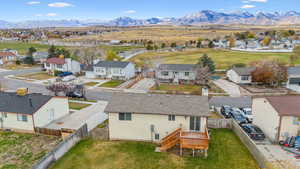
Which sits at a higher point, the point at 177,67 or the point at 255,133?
the point at 177,67

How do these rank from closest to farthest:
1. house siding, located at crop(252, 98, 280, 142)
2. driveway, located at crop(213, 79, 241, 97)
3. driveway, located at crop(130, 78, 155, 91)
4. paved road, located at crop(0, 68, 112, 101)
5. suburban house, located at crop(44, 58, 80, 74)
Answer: house siding, located at crop(252, 98, 280, 142) < paved road, located at crop(0, 68, 112, 101) < driveway, located at crop(213, 79, 241, 97) < driveway, located at crop(130, 78, 155, 91) < suburban house, located at crop(44, 58, 80, 74)

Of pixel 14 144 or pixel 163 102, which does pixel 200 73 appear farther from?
pixel 14 144

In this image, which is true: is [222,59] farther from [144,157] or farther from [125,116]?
[144,157]

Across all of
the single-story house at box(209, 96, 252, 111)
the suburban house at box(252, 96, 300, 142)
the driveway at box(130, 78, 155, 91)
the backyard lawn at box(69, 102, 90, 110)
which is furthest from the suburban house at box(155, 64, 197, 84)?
the suburban house at box(252, 96, 300, 142)

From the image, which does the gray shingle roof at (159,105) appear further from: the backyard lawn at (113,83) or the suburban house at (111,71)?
the suburban house at (111,71)

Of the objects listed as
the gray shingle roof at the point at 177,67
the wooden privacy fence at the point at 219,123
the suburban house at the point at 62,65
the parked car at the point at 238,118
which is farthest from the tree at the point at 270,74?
the suburban house at the point at 62,65

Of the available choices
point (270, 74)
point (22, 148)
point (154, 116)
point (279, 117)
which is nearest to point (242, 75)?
point (270, 74)

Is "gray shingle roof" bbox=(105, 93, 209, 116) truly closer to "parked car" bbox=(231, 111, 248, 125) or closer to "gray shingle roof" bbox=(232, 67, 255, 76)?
"parked car" bbox=(231, 111, 248, 125)
